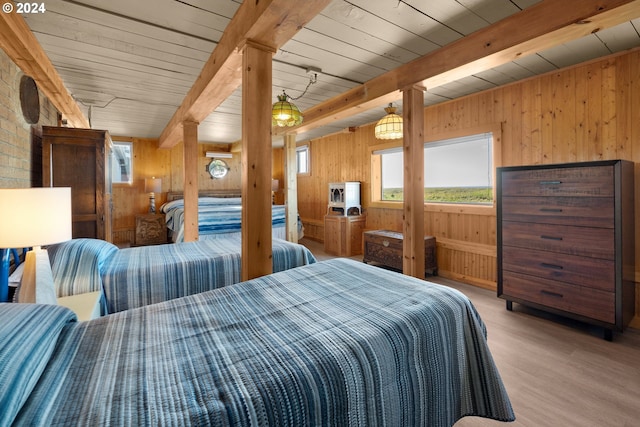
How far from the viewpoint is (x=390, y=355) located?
104 cm

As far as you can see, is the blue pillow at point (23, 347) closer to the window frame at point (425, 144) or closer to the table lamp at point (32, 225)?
the table lamp at point (32, 225)

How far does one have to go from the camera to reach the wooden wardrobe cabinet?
2829 mm

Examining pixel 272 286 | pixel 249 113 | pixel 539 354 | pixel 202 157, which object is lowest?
pixel 539 354

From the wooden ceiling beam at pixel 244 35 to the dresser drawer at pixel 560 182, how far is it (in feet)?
7.81

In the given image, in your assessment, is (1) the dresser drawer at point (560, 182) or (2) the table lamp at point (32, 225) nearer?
(2) the table lamp at point (32, 225)

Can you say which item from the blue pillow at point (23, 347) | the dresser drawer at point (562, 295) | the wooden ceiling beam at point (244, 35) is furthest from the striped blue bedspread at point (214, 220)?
the dresser drawer at point (562, 295)

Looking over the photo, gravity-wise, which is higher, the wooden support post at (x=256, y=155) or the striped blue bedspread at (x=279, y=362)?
the wooden support post at (x=256, y=155)

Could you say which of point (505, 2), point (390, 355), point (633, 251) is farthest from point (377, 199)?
point (390, 355)

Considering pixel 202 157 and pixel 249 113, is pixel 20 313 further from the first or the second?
pixel 202 157

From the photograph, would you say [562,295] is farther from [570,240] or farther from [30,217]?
[30,217]

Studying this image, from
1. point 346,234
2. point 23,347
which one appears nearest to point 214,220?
point 346,234

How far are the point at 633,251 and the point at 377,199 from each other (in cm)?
326

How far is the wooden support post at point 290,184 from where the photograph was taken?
4.68 m

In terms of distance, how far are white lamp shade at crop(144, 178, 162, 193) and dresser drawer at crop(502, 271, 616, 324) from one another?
6.16m
